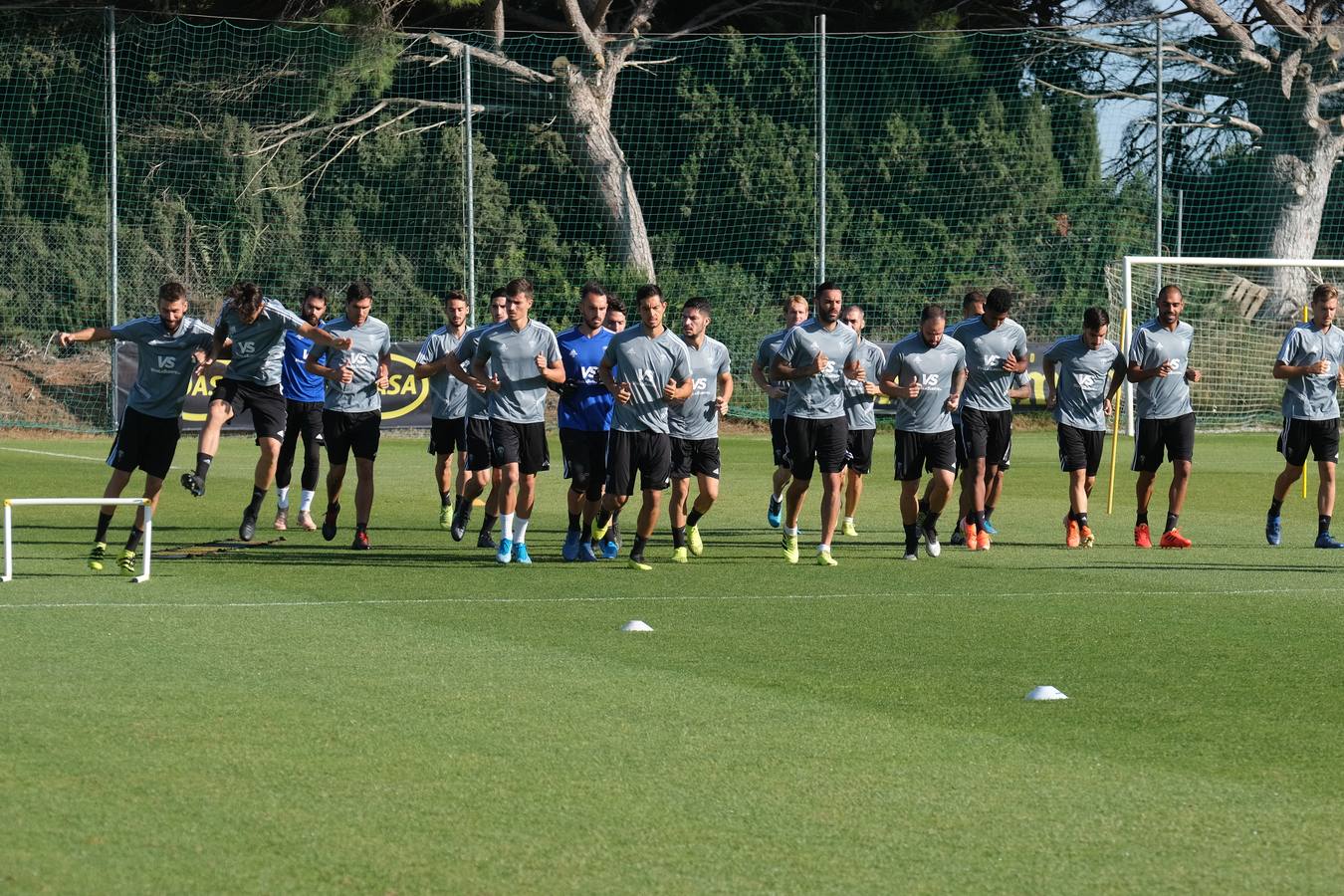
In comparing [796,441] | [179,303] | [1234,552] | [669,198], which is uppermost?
[669,198]

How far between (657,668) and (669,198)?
89.8ft

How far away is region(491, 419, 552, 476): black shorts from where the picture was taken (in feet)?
44.1

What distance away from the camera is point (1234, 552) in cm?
1419

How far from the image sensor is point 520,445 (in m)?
13.5

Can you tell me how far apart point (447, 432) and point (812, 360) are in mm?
4350

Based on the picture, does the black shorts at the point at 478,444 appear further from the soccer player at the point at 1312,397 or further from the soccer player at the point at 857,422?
the soccer player at the point at 1312,397

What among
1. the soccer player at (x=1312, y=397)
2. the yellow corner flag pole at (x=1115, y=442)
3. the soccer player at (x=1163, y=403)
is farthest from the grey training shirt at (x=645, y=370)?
the soccer player at (x=1312, y=397)

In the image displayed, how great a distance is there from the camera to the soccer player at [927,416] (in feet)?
45.6

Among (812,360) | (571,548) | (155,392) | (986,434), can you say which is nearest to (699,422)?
(812,360)

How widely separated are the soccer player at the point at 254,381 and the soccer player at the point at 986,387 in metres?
5.44

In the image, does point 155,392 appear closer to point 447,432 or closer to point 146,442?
point 146,442

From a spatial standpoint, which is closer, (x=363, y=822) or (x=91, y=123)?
(x=363, y=822)

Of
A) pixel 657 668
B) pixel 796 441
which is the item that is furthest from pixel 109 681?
pixel 796 441

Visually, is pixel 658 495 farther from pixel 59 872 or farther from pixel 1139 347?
pixel 59 872
